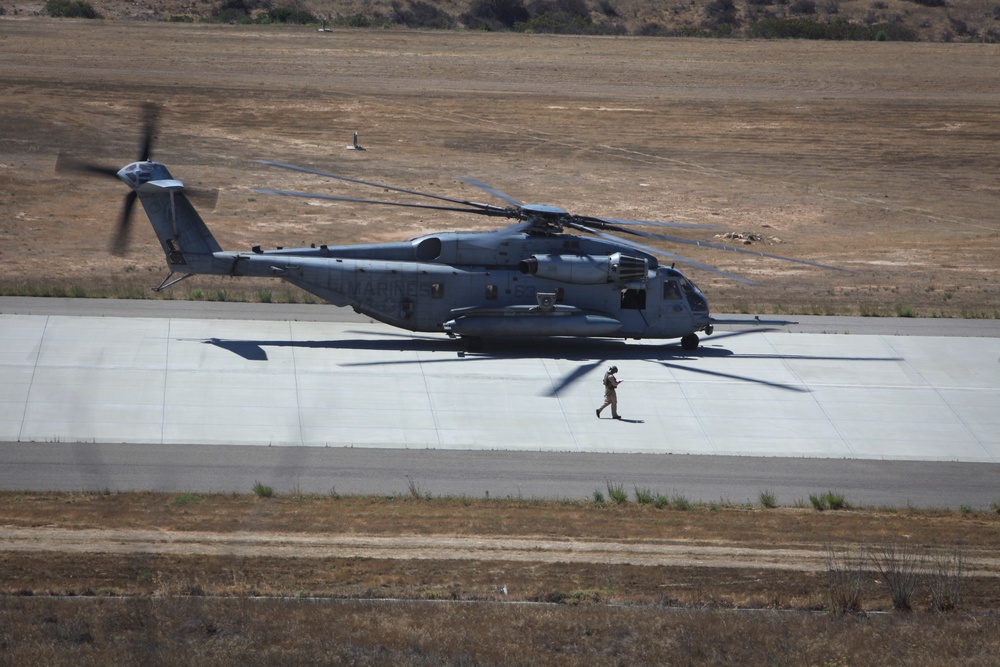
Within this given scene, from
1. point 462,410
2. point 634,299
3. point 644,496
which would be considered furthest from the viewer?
point 634,299

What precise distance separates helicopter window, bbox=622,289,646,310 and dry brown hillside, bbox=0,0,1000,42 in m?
55.3

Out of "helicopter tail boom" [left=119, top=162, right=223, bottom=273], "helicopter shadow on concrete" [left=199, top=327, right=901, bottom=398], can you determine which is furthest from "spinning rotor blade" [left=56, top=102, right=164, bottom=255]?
"helicopter shadow on concrete" [left=199, top=327, right=901, bottom=398]

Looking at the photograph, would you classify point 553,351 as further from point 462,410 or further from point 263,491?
point 263,491

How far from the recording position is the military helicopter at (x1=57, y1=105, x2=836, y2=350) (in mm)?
26109

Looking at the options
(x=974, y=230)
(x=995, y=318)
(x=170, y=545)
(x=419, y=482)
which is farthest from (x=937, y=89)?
(x=170, y=545)

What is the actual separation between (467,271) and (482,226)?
18.1 metres

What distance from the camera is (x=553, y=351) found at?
91.8ft

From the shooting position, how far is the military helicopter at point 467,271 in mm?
26109

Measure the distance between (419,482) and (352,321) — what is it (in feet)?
33.4

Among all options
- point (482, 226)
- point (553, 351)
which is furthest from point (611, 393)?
point (482, 226)

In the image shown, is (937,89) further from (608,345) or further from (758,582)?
(758,582)

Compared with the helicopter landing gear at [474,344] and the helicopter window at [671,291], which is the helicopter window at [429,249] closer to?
the helicopter landing gear at [474,344]

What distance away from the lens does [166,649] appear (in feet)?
40.8

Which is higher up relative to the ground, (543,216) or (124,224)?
(543,216)
